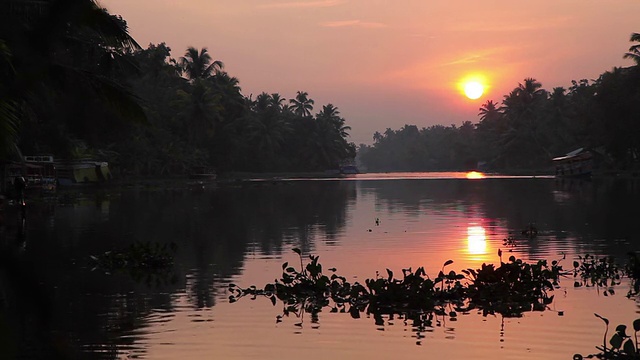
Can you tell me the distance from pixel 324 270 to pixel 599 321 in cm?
844

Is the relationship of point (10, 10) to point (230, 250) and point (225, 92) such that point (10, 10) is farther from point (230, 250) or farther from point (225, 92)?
point (225, 92)

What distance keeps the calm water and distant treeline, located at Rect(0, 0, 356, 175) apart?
371 centimetres

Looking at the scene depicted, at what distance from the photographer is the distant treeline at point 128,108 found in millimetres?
22219

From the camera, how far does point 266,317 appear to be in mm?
15414

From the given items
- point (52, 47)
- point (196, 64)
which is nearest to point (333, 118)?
point (196, 64)

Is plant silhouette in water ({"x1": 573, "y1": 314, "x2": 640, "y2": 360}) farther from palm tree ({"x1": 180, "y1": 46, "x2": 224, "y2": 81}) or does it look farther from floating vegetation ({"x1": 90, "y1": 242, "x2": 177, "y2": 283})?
palm tree ({"x1": 180, "y1": 46, "x2": 224, "y2": 81})

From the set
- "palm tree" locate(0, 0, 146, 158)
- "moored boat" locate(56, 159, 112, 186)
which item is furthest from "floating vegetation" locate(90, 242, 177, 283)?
"moored boat" locate(56, 159, 112, 186)

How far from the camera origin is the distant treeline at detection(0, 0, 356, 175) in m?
22.2

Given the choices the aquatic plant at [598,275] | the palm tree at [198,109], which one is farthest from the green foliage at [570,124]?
the aquatic plant at [598,275]

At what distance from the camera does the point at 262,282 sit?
19.8 m

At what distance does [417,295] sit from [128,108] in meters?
9.26

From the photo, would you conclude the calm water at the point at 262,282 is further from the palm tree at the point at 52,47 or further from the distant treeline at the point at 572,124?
the distant treeline at the point at 572,124

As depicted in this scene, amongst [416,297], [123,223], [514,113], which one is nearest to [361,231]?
[123,223]

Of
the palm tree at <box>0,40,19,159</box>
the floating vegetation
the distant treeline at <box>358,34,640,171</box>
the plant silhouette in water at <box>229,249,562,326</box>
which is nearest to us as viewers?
the plant silhouette in water at <box>229,249,562,326</box>
